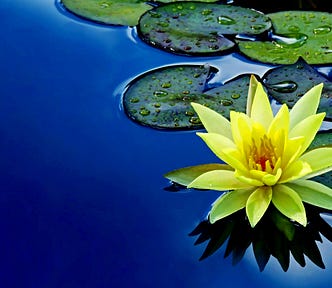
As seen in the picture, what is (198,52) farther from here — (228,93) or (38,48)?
(38,48)

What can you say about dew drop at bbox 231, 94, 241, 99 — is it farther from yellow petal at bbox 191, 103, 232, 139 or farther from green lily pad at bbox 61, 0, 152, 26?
green lily pad at bbox 61, 0, 152, 26

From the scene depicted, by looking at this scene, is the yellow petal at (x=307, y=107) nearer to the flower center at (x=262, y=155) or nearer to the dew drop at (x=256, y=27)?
the flower center at (x=262, y=155)

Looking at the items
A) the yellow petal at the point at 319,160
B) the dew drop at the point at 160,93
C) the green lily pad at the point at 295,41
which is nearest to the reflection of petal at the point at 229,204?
the yellow petal at the point at 319,160

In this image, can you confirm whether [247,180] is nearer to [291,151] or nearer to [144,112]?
[291,151]

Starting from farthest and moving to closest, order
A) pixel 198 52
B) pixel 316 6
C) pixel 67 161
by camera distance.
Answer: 1. pixel 316 6
2. pixel 198 52
3. pixel 67 161

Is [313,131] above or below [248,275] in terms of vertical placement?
above

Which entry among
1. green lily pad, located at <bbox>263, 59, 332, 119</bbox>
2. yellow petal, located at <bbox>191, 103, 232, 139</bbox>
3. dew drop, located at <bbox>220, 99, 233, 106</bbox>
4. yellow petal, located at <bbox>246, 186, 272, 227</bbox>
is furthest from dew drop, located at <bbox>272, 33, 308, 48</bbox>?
yellow petal, located at <bbox>246, 186, 272, 227</bbox>

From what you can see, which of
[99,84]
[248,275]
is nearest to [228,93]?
[99,84]

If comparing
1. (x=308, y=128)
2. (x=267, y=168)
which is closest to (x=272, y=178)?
(x=267, y=168)

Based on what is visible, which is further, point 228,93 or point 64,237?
point 228,93

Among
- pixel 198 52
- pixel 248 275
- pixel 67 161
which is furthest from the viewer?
pixel 198 52
